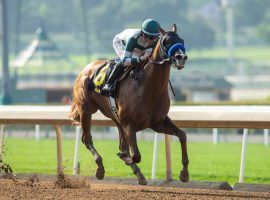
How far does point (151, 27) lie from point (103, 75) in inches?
31.8

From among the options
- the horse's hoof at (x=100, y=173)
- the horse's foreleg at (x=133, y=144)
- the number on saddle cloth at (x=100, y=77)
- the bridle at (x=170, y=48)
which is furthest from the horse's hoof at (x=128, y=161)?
the bridle at (x=170, y=48)

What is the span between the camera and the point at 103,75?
8.82 meters

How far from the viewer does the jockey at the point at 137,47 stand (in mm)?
8289

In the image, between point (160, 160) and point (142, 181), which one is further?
point (160, 160)

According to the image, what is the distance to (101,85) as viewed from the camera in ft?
28.9

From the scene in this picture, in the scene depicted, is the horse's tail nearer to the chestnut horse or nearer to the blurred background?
the chestnut horse

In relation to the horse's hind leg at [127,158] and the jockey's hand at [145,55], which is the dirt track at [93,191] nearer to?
the horse's hind leg at [127,158]

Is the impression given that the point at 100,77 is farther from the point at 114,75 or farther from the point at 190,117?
the point at 190,117

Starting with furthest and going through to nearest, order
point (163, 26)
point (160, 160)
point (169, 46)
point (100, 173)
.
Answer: point (163, 26)
point (160, 160)
point (100, 173)
point (169, 46)


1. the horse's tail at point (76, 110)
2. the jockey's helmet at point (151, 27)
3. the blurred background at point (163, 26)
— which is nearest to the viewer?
the jockey's helmet at point (151, 27)

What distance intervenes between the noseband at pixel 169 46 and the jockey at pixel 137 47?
402 mm

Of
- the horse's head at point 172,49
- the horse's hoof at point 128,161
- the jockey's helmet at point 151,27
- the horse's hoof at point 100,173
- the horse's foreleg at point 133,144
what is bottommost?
the horse's hoof at point 100,173

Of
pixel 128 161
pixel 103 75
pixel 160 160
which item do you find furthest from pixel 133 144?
pixel 160 160

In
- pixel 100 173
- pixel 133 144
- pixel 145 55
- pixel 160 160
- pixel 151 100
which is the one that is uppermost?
pixel 145 55
